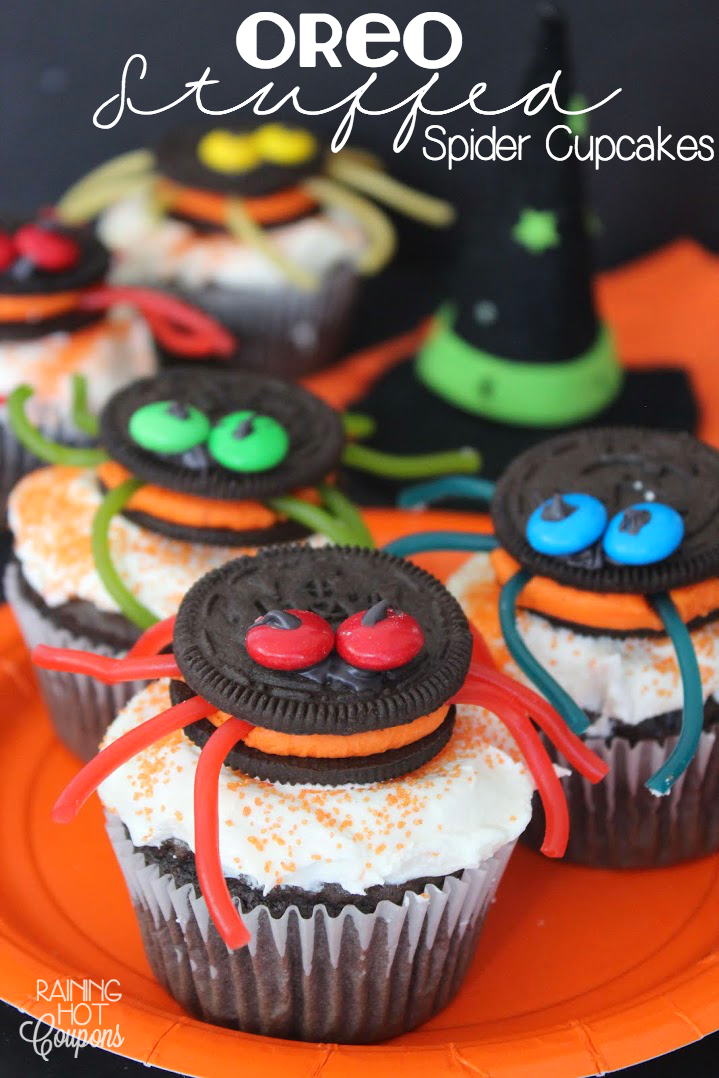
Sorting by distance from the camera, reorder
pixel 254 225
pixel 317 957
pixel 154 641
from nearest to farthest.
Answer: pixel 317 957, pixel 154 641, pixel 254 225

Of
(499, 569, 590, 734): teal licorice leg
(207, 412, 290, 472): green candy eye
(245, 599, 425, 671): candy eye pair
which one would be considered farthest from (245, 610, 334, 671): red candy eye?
(207, 412, 290, 472): green candy eye

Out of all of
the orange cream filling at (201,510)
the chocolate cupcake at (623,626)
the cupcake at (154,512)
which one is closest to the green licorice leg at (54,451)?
the cupcake at (154,512)

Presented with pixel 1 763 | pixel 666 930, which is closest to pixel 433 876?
pixel 666 930

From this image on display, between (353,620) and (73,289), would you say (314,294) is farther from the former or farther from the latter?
(353,620)

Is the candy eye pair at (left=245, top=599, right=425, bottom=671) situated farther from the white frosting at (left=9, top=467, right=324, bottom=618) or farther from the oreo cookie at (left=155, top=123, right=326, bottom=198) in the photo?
the oreo cookie at (left=155, top=123, right=326, bottom=198)

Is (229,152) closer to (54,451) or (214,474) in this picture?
(54,451)

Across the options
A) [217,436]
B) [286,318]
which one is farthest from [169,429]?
[286,318]

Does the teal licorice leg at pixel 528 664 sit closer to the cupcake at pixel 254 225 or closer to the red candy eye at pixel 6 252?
the red candy eye at pixel 6 252
